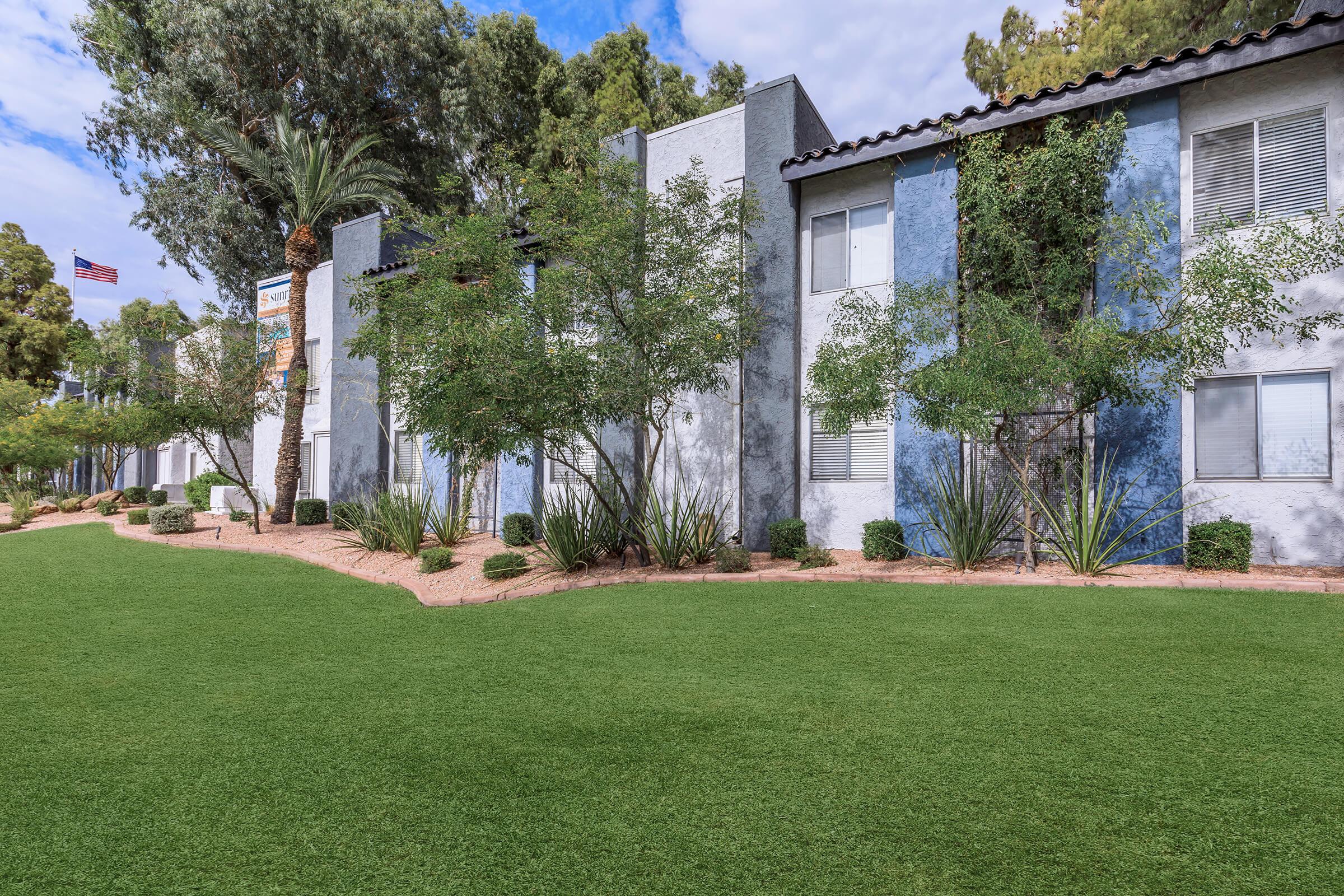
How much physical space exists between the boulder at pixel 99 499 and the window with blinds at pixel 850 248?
80.1 ft

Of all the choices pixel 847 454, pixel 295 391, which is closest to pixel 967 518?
pixel 847 454

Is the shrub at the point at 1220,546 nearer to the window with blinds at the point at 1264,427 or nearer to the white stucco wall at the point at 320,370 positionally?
the window with blinds at the point at 1264,427

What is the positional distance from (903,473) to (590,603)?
20.2 ft

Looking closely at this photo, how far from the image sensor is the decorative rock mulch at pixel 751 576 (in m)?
8.23

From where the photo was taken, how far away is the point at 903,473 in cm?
1195

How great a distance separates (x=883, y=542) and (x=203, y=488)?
22169 millimetres

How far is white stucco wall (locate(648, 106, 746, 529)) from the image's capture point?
13.9m

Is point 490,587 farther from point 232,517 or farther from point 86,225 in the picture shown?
point 86,225

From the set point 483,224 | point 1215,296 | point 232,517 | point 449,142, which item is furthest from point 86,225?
point 1215,296

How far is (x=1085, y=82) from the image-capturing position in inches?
408

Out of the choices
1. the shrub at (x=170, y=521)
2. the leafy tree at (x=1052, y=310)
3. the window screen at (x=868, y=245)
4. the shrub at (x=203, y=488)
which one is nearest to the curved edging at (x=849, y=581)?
the leafy tree at (x=1052, y=310)

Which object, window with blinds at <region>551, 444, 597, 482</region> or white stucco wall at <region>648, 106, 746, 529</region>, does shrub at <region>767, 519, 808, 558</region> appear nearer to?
white stucco wall at <region>648, 106, 746, 529</region>

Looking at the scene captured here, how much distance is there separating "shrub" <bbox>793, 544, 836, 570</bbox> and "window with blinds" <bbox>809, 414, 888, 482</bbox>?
2257 millimetres

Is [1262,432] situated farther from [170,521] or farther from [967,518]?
[170,521]
